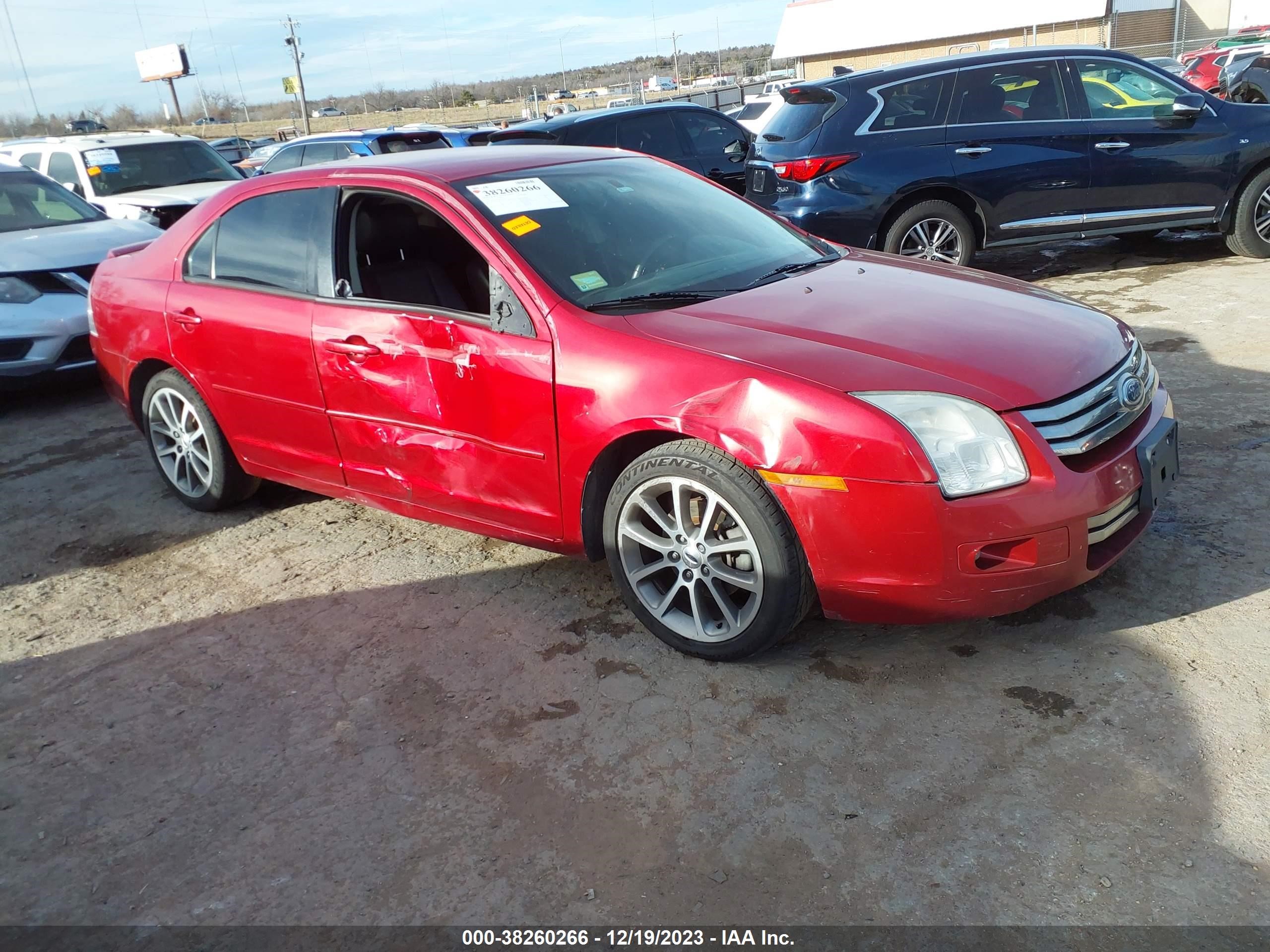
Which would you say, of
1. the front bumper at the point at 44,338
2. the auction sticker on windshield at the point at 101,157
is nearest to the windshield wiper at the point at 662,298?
the front bumper at the point at 44,338

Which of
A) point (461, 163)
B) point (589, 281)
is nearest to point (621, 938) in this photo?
point (589, 281)

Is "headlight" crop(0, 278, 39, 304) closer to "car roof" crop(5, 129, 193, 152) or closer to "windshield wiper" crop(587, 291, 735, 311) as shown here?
"car roof" crop(5, 129, 193, 152)

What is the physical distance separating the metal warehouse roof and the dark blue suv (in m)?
40.8

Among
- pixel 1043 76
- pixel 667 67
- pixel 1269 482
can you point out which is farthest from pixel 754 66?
pixel 1269 482

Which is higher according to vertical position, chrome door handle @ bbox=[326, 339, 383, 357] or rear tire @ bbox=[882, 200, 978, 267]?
chrome door handle @ bbox=[326, 339, 383, 357]

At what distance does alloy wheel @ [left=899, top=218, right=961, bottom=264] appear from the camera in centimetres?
776

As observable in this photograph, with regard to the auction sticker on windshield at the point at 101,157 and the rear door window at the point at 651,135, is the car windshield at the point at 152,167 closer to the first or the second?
the auction sticker on windshield at the point at 101,157

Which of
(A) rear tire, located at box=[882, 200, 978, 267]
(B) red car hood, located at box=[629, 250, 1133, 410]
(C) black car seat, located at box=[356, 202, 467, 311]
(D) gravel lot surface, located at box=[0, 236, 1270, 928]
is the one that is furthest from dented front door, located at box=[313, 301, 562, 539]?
(A) rear tire, located at box=[882, 200, 978, 267]

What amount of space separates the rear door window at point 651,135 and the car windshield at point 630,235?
674 centimetres

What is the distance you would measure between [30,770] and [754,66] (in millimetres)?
78886

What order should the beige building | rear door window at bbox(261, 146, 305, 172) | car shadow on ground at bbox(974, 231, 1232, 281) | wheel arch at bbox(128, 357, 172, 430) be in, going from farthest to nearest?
the beige building < rear door window at bbox(261, 146, 305, 172) < car shadow on ground at bbox(974, 231, 1232, 281) < wheel arch at bbox(128, 357, 172, 430)

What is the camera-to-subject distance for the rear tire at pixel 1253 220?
311 inches

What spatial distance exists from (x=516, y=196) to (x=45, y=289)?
483cm

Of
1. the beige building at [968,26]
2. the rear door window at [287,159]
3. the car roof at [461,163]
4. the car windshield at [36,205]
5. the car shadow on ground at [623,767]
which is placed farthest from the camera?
the beige building at [968,26]
